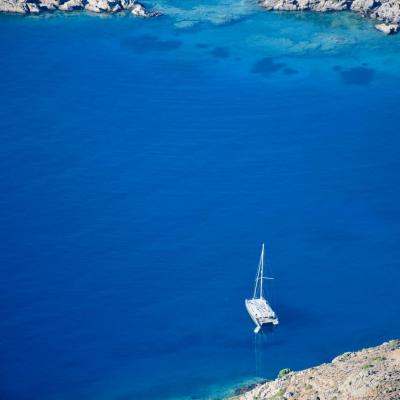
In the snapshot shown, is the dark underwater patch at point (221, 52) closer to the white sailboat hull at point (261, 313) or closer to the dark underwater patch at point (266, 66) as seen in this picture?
the dark underwater patch at point (266, 66)

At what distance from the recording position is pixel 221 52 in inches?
5719

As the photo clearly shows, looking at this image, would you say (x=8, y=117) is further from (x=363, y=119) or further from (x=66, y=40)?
(x=363, y=119)

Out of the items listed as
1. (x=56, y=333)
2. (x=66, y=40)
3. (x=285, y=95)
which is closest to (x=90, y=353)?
(x=56, y=333)

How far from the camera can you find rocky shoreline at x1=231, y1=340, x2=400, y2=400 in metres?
65.2

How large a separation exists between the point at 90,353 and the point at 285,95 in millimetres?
60000

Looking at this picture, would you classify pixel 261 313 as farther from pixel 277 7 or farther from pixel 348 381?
pixel 277 7

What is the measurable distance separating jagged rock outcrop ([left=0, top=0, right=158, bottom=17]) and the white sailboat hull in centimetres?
7671

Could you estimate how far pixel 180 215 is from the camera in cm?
11025

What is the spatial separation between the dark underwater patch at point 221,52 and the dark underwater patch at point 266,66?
579 cm

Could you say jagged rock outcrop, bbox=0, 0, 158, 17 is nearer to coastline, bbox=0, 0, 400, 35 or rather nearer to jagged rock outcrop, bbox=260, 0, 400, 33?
coastline, bbox=0, 0, 400, 35

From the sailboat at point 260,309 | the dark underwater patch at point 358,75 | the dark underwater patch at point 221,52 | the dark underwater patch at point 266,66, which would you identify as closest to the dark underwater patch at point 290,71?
the dark underwater patch at point 266,66

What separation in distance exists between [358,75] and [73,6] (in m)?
53.8

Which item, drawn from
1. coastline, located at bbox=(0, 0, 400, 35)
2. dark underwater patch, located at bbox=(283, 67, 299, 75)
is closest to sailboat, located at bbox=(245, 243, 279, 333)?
dark underwater patch, located at bbox=(283, 67, 299, 75)

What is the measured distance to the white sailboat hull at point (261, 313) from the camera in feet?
308
